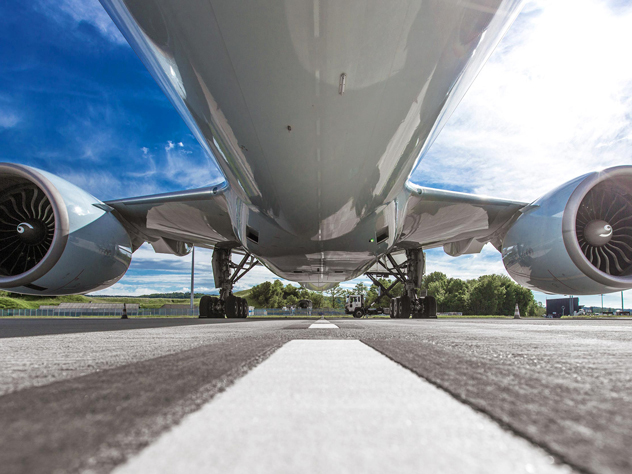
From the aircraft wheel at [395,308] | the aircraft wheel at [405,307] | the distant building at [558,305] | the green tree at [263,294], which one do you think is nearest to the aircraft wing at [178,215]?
the aircraft wheel at [405,307]

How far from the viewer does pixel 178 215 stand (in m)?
7.91

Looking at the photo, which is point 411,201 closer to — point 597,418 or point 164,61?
point 164,61

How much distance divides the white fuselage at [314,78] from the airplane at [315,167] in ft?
0.04

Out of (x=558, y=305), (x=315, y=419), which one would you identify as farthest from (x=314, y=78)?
(x=558, y=305)

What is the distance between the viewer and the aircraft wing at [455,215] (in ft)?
23.6

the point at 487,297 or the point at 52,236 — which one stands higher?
the point at 52,236

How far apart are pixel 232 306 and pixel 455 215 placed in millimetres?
6517

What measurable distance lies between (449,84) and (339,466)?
378cm

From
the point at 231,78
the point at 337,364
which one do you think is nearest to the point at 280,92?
the point at 231,78

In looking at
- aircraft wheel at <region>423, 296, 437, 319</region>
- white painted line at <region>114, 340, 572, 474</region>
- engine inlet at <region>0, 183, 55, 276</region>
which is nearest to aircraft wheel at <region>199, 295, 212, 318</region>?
engine inlet at <region>0, 183, 55, 276</region>

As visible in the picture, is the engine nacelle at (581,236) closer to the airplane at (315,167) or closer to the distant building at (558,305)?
the airplane at (315,167)

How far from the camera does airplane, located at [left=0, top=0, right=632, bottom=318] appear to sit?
2637 millimetres

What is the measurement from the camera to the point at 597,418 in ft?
2.02

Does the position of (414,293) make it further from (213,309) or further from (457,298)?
(457,298)
